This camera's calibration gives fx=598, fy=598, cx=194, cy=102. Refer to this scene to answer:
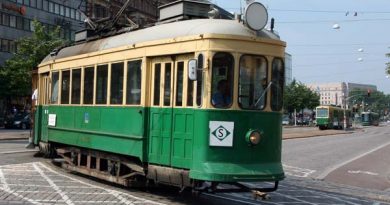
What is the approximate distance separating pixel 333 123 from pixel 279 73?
211 feet

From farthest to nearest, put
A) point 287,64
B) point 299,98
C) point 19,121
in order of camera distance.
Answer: point 299,98 → point 287,64 → point 19,121

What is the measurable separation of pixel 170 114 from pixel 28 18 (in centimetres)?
5398

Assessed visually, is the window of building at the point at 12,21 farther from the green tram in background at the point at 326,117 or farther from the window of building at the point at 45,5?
the green tram in background at the point at 326,117

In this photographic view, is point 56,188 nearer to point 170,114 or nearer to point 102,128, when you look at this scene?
point 102,128

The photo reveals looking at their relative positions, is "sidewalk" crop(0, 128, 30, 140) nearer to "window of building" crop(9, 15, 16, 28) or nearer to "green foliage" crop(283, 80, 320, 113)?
"window of building" crop(9, 15, 16, 28)

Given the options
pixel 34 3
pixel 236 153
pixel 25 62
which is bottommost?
pixel 236 153

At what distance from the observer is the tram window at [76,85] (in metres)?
13.4

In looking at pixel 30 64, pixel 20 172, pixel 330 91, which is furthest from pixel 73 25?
pixel 330 91

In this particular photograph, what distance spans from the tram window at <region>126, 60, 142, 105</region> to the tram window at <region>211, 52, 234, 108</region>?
1860 millimetres

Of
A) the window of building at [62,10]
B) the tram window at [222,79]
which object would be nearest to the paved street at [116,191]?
the tram window at [222,79]

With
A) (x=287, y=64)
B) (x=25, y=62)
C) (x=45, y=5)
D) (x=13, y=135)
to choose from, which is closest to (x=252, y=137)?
(x=13, y=135)

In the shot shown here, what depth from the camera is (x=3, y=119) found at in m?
46.4

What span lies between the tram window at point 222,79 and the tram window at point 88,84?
13.5ft

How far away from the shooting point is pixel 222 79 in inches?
371
